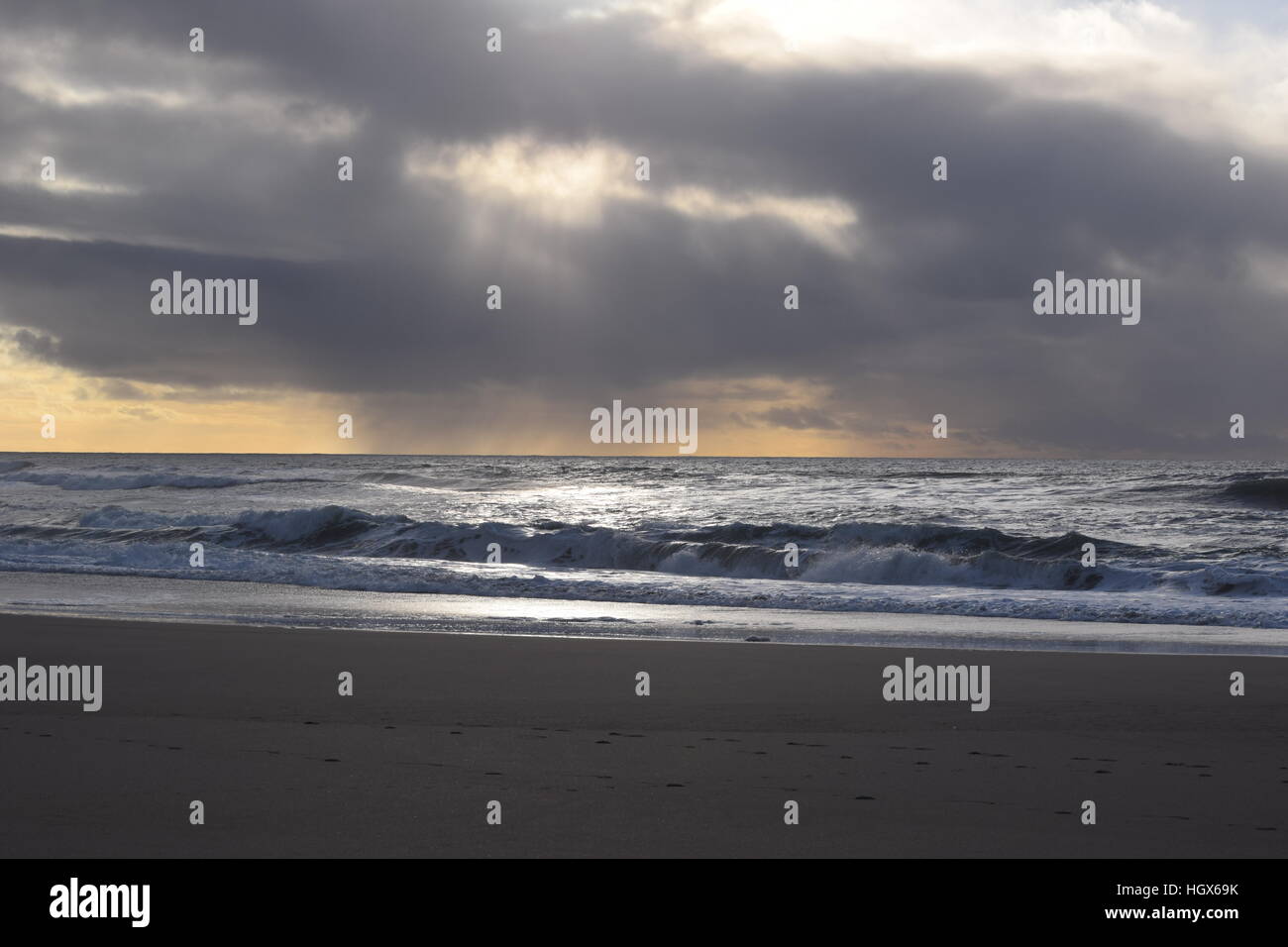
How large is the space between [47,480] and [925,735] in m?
61.2

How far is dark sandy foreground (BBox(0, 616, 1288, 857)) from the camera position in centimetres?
429

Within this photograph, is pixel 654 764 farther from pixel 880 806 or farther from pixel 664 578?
pixel 664 578

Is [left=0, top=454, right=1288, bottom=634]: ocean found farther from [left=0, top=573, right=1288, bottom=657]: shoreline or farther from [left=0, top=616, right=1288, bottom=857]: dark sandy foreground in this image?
[left=0, top=616, right=1288, bottom=857]: dark sandy foreground

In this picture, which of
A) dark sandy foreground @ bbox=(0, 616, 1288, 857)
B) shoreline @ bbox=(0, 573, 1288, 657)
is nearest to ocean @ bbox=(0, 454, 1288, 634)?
shoreline @ bbox=(0, 573, 1288, 657)

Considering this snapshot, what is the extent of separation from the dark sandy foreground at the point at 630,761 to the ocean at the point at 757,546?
17.0 ft

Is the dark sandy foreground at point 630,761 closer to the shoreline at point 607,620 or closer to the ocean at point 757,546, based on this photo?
the shoreline at point 607,620

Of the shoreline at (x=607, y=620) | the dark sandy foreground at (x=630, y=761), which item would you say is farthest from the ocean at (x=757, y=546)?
the dark sandy foreground at (x=630, y=761)

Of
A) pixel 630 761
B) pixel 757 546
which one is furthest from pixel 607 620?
pixel 757 546

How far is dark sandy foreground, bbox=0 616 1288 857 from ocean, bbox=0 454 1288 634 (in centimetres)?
517

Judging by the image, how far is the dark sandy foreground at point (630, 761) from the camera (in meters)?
4.29

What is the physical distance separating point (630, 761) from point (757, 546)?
1801cm
